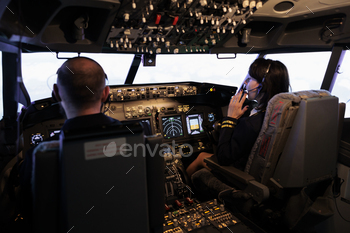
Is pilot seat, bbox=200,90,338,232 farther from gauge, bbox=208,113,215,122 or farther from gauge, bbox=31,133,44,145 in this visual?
gauge, bbox=31,133,44,145

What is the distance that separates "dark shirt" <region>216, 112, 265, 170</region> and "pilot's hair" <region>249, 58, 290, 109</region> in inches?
6.7

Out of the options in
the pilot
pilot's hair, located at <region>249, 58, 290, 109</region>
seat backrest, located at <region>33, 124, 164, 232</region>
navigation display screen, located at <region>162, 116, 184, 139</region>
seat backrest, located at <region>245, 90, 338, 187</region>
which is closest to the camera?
seat backrest, located at <region>33, 124, 164, 232</region>

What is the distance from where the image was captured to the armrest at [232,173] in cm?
159

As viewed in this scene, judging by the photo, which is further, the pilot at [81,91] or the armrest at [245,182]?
the armrest at [245,182]

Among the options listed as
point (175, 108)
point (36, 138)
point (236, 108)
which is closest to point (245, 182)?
point (236, 108)

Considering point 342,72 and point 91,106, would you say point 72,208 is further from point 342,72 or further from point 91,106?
point 342,72

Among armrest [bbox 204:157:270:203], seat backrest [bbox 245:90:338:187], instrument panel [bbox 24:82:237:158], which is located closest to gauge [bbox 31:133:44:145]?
instrument panel [bbox 24:82:237:158]

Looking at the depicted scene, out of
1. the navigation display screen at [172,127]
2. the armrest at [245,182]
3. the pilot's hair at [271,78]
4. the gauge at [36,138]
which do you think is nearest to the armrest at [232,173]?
the armrest at [245,182]

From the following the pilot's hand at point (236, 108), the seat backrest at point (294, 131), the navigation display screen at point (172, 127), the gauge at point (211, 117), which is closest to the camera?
the seat backrest at point (294, 131)

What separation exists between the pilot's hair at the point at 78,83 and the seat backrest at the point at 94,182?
0.78ft

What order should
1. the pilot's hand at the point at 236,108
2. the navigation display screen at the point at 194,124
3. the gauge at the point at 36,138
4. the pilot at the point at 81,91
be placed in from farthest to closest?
the navigation display screen at the point at 194,124, the gauge at the point at 36,138, the pilot's hand at the point at 236,108, the pilot at the point at 81,91

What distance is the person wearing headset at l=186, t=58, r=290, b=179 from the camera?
5.52ft

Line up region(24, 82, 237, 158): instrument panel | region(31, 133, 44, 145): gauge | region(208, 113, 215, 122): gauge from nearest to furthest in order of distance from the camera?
region(31, 133, 44, 145): gauge, region(24, 82, 237, 158): instrument panel, region(208, 113, 215, 122): gauge

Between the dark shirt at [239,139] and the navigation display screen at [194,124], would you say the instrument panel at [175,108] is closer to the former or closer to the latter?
the navigation display screen at [194,124]
